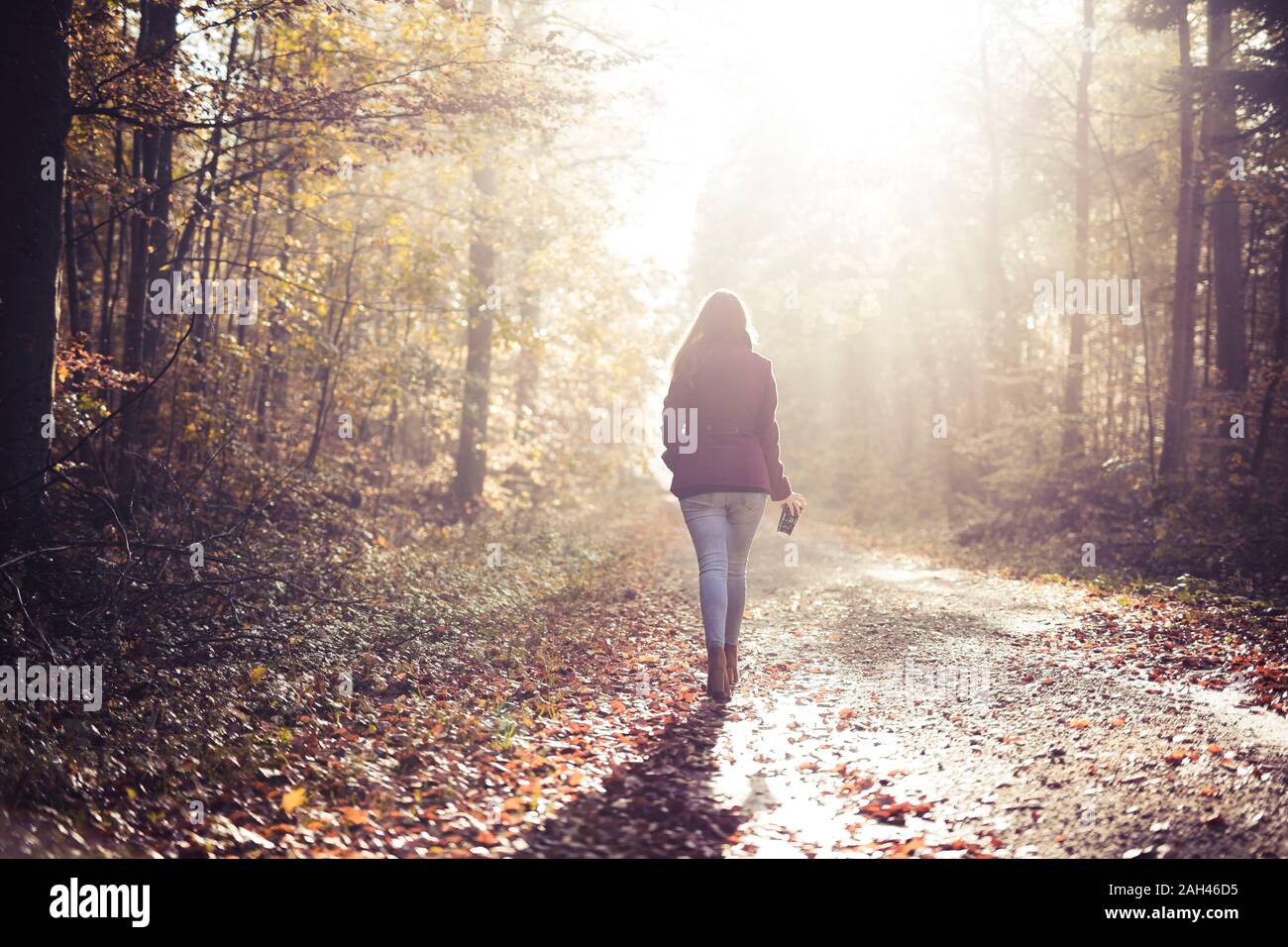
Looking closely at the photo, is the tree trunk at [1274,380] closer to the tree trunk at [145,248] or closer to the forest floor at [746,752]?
the forest floor at [746,752]

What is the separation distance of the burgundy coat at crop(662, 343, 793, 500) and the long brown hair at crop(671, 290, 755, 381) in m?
0.06

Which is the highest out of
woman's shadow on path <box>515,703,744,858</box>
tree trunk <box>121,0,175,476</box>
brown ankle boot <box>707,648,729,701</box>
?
tree trunk <box>121,0,175,476</box>

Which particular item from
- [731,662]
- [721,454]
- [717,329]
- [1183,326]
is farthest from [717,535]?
[1183,326]

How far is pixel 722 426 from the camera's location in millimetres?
5918

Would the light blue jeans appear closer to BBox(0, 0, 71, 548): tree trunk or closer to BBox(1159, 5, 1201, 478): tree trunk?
BBox(0, 0, 71, 548): tree trunk

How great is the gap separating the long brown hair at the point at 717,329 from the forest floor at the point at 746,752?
93.8 inches

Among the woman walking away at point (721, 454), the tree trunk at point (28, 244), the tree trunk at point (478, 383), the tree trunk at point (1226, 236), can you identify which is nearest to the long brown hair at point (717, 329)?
the woman walking away at point (721, 454)

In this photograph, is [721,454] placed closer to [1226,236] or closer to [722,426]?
[722,426]

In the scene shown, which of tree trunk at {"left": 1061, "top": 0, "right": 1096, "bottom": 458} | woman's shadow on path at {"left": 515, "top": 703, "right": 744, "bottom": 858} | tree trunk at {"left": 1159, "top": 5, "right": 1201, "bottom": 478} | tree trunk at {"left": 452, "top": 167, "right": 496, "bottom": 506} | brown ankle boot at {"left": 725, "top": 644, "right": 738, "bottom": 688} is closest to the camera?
woman's shadow on path at {"left": 515, "top": 703, "right": 744, "bottom": 858}

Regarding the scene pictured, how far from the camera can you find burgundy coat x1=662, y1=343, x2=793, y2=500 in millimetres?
5891

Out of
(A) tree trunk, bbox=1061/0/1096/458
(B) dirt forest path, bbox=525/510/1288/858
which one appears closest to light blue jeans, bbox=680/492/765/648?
(B) dirt forest path, bbox=525/510/1288/858
